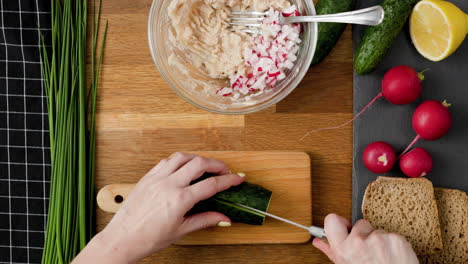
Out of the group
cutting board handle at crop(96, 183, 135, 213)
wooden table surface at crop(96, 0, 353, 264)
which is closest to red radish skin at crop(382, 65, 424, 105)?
wooden table surface at crop(96, 0, 353, 264)

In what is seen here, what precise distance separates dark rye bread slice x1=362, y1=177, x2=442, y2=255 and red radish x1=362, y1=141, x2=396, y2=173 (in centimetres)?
5

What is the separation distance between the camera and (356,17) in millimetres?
1314

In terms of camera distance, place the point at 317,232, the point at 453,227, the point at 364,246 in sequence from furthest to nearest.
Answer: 1. the point at 453,227
2. the point at 317,232
3. the point at 364,246

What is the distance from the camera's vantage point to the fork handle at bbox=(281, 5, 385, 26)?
129 centimetres

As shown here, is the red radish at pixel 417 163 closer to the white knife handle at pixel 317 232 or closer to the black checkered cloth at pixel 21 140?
the white knife handle at pixel 317 232

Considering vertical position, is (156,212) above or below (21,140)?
below

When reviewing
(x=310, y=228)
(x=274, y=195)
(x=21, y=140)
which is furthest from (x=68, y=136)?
(x=310, y=228)

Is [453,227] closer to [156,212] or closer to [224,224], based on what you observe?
[224,224]

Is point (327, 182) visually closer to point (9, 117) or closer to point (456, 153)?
point (456, 153)

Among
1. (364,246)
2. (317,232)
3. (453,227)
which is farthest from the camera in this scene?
(453,227)

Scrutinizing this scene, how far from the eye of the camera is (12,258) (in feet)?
5.24

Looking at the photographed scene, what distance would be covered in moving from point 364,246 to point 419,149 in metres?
0.42

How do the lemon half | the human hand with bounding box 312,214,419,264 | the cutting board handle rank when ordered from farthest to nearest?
1. the cutting board handle
2. the lemon half
3. the human hand with bounding box 312,214,419,264

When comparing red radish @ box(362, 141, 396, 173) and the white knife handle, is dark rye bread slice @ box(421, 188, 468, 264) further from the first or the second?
the white knife handle
